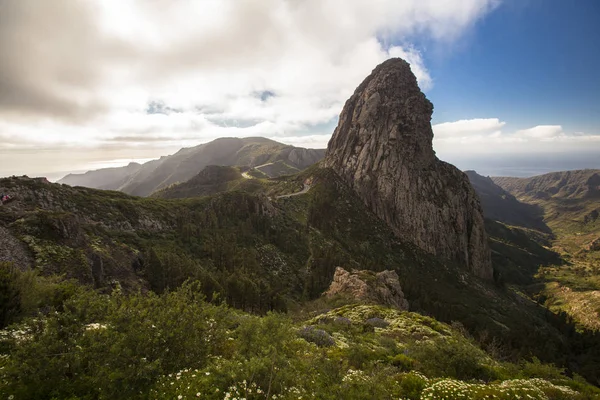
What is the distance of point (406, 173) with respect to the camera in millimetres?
160125

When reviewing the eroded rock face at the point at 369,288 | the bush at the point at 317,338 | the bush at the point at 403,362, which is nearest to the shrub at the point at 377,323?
the bush at the point at 317,338

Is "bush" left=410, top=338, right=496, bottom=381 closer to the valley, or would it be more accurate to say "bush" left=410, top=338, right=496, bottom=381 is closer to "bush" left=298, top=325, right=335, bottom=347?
the valley

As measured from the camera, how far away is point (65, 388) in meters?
9.73

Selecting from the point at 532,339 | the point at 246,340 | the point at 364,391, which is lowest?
the point at 532,339

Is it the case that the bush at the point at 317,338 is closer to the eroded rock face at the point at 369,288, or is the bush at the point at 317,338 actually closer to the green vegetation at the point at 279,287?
the green vegetation at the point at 279,287

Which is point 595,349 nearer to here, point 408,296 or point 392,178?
point 408,296

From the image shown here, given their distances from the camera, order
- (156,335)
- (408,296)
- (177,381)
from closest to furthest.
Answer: (177,381) < (156,335) < (408,296)

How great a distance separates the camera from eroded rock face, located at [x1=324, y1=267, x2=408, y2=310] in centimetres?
5809

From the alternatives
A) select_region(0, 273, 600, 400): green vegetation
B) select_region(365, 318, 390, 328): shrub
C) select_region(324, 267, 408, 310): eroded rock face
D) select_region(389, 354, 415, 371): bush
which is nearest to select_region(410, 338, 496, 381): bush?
select_region(389, 354, 415, 371): bush

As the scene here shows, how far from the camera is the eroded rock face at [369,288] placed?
5809 cm

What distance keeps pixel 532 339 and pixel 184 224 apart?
127 metres

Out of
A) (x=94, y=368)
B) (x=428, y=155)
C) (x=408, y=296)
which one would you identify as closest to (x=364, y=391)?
(x=94, y=368)

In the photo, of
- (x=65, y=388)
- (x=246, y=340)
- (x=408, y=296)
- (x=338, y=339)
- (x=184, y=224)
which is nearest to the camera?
(x=65, y=388)

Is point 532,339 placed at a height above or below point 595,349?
above
